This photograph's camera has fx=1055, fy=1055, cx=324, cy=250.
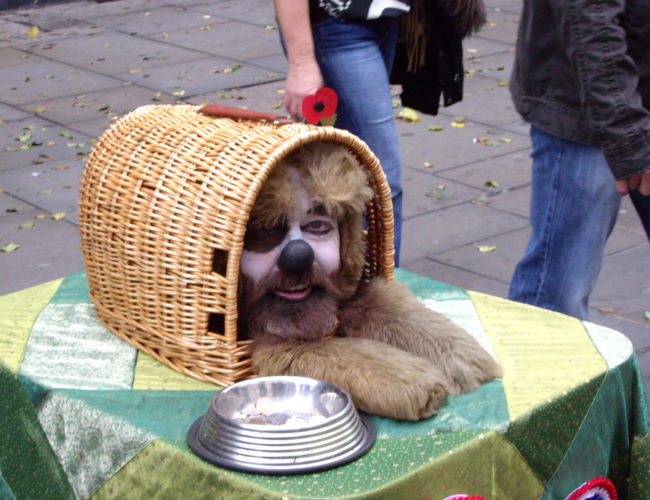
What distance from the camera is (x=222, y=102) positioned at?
7594 mm

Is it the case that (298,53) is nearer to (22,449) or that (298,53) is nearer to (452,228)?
(22,449)

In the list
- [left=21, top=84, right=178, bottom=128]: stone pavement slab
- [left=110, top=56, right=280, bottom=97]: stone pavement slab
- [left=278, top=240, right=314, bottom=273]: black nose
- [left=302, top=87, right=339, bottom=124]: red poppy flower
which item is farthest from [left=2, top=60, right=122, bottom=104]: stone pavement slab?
[left=278, top=240, right=314, bottom=273]: black nose

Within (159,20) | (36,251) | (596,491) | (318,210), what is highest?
(318,210)

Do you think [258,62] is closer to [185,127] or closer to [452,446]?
[185,127]

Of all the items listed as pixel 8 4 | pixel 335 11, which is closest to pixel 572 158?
pixel 335 11

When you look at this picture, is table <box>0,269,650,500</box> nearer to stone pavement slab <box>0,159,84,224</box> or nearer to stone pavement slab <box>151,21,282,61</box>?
stone pavement slab <box>0,159,84,224</box>

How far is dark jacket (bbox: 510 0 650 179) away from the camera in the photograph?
9.46 feet

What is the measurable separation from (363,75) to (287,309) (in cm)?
120

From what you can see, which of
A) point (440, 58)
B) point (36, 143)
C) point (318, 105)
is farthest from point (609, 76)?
point (36, 143)

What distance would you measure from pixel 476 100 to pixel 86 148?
2.86 m

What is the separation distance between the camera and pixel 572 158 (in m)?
3.17

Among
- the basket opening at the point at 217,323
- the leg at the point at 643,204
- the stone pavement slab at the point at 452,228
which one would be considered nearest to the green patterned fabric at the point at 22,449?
the basket opening at the point at 217,323

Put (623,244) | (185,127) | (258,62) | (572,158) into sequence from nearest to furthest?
(185,127)
(572,158)
(623,244)
(258,62)

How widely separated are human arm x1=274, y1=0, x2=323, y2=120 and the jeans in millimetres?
113
